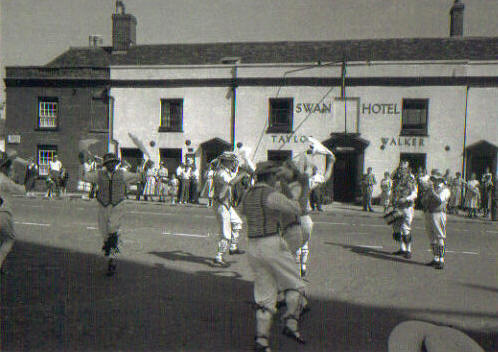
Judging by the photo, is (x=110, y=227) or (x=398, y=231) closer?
(x=110, y=227)

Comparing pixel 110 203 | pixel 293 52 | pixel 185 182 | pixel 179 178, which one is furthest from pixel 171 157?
pixel 110 203

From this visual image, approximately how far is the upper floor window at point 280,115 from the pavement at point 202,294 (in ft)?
44.3

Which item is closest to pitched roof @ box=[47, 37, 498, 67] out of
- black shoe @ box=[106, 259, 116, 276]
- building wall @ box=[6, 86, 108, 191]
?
building wall @ box=[6, 86, 108, 191]

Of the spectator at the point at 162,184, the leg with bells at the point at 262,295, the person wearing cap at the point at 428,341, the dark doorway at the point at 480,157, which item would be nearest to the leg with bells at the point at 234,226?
the leg with bells at the point at 262,295

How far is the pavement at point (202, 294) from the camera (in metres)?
4.71

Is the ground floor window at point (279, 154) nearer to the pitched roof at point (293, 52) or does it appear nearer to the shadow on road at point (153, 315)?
the pitched roof at point (293, 52)

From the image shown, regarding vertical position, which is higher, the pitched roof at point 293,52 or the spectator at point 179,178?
the pitched roof at point 293,52

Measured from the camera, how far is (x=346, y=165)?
24047 mm

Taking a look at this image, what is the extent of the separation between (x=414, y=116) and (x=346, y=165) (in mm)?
4185

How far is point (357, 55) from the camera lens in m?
26.0

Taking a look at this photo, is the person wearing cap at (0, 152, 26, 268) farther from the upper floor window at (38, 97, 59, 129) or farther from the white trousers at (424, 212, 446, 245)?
the upper floor window at (38, 97, 59, 129)

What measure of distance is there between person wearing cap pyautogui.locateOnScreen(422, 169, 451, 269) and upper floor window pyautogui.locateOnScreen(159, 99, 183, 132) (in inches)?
744

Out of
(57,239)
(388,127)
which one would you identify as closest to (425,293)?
(57,239)

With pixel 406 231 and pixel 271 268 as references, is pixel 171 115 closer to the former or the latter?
pixel 406 231
